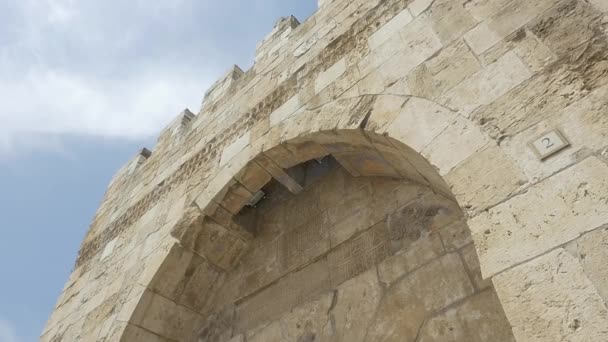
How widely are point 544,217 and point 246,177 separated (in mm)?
2297

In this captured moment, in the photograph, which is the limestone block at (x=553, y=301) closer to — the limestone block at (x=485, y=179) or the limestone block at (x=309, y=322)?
the limestone block at (x=485, y=179)

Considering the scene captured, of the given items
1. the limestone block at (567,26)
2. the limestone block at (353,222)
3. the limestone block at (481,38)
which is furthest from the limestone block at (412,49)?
the limestone block at (353,222)

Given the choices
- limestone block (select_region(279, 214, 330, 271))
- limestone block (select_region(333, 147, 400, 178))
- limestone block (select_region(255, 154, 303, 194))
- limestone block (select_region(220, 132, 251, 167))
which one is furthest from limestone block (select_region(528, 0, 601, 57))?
limestone block (select_region(220, 132, 251, 167))

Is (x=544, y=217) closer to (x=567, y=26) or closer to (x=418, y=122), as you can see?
(x=418, y=122)

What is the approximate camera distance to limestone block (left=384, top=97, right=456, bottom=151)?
2008 mm

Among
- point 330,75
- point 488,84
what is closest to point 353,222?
point 330,75

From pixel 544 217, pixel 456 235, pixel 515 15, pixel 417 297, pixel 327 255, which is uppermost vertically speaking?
pixel 515 15

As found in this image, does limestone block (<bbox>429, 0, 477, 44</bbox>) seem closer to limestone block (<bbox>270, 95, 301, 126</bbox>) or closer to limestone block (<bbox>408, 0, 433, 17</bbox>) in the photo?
limestone block (<bbox>408, 0, 433, 17</bbox>)

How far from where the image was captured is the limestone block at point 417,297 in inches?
85.1

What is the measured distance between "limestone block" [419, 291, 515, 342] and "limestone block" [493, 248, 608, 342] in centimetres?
66

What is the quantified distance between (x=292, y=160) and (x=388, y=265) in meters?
1.11

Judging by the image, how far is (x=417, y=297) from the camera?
89.7 inches

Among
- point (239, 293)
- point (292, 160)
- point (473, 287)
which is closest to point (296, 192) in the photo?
point (292, 160)

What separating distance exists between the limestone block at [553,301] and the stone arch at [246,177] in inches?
34.6
